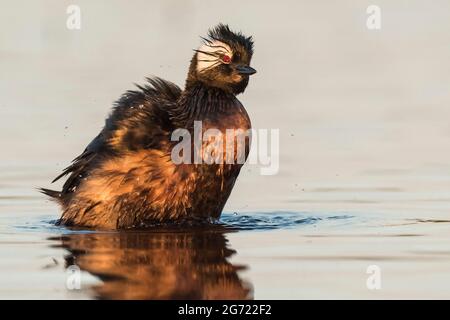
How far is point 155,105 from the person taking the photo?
40.6 ft

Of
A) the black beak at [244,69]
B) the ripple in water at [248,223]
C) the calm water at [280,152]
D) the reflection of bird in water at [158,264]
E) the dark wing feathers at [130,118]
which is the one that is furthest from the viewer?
the black beak at [244,69]

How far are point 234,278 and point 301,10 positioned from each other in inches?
539

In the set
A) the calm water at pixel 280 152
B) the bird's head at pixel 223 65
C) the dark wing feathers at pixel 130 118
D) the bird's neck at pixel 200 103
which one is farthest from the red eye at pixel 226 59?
the calm water at pixel 280 152

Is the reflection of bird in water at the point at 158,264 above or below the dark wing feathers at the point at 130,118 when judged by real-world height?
below

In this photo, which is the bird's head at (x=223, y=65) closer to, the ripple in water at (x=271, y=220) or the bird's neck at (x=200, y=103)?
the bird's neck at (x=200, y=103)

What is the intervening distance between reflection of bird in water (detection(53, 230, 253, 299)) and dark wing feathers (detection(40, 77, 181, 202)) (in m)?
0.90

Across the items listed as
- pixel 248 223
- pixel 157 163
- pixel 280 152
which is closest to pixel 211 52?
pixel 157 163

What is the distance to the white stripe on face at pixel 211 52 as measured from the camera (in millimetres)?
12695

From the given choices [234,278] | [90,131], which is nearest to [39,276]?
[234,278]

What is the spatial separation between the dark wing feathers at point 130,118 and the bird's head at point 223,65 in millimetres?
279

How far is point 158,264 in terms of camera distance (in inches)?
394

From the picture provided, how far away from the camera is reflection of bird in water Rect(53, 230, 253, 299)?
911 cm

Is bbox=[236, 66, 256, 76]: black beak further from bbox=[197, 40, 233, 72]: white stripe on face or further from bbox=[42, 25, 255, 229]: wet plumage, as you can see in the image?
bbox=[197, 40, 233, 72]: white stripe on face
